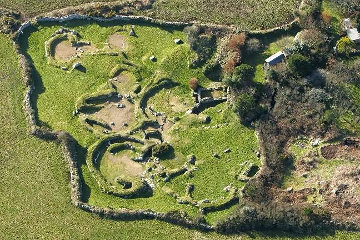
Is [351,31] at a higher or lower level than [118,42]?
lower

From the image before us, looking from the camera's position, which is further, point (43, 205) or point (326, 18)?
point (326, 18)

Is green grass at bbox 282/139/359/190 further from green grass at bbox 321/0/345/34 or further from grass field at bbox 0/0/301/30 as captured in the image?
grass field at bbox 0/0/301/30

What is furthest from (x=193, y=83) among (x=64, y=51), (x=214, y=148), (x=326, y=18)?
(x=326, y=18)

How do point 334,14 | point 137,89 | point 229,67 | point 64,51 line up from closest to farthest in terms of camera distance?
point 229,67, point 137,89, point 64,51, point 334,14

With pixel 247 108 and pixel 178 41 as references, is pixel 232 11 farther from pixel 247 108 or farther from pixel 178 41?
pixel 247 108

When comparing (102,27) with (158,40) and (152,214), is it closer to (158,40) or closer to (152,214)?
(158,40)

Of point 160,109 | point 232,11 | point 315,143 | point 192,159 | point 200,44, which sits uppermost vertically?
point 232,11

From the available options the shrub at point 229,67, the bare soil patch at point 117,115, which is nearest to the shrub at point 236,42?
the shrub at point 229,67

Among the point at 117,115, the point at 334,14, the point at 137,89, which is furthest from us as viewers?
the point at 334,14
